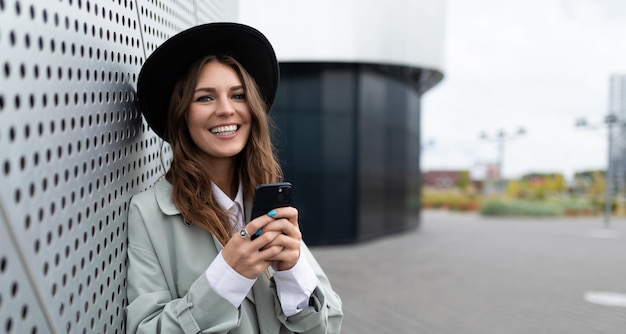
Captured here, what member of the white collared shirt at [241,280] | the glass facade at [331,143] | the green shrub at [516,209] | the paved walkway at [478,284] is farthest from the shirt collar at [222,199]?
the green shrub at [516,209]

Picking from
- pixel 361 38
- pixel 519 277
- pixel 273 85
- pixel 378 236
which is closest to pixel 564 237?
pixel 378 236

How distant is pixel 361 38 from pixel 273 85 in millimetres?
11022

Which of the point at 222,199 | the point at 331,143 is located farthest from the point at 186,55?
the point at 331,143

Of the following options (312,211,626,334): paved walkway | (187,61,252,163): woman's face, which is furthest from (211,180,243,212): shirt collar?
(312,211,626,334): paved walkway

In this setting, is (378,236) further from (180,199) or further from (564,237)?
(180,199)

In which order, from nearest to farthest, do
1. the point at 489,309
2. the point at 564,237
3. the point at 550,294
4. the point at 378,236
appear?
the point at 489,309, the point at 550,294, the point at 378,236, the point at 564,237

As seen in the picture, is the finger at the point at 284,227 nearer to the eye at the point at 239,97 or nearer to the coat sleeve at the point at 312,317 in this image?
the coat sleeve at the point at 312,317

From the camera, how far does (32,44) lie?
1045mm

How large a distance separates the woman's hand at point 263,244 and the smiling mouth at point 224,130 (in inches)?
14.2

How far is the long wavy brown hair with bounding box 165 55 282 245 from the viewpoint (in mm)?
1615

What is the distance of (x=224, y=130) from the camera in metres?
1.67

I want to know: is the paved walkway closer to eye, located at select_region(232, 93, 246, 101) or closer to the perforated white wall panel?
eye, located at select_region(232, 93, 246, 101)

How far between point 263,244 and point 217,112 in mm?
462

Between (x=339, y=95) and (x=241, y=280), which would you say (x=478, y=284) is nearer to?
(x=339, y=95)
